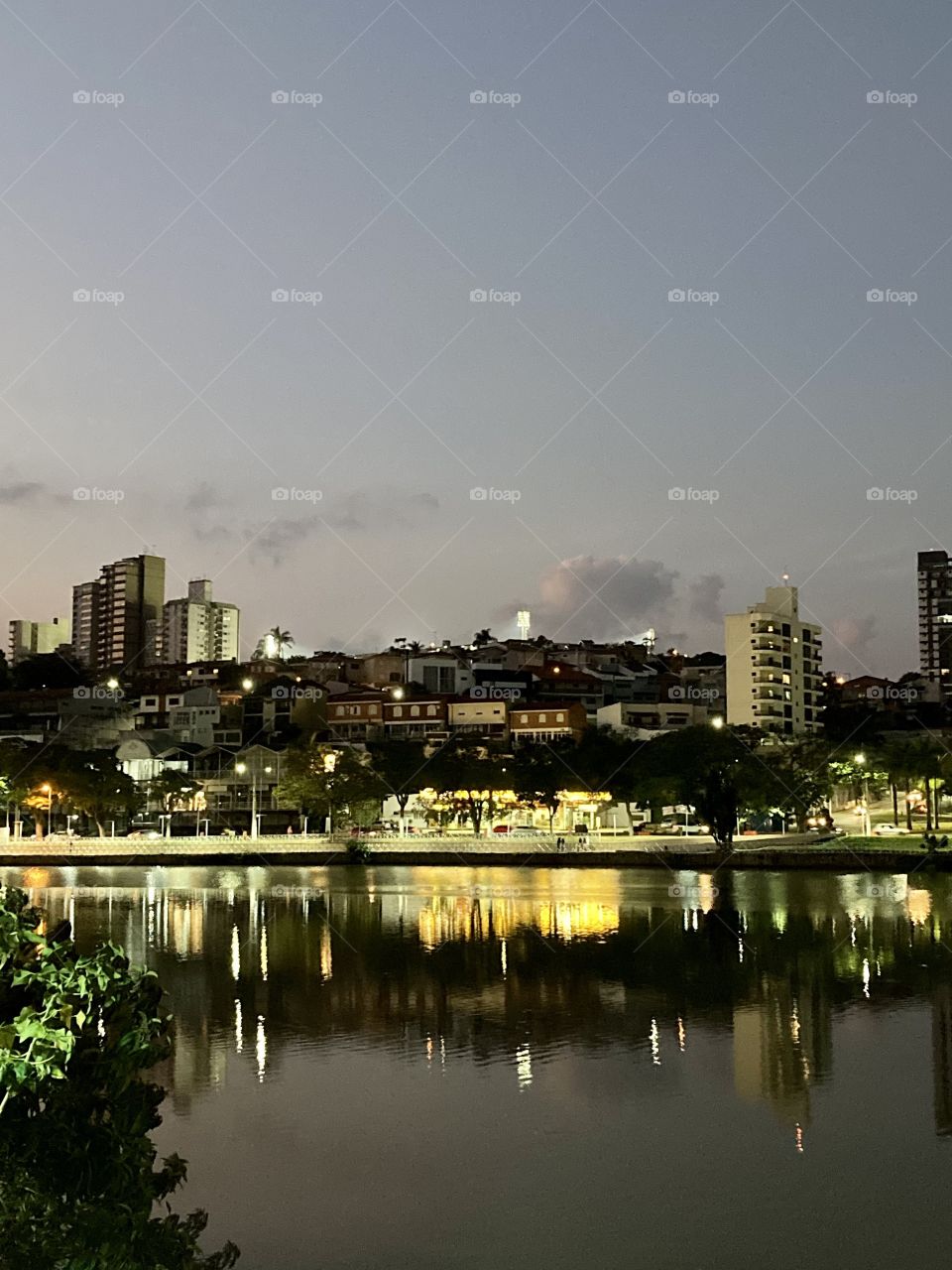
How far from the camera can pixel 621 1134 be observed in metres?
12.9

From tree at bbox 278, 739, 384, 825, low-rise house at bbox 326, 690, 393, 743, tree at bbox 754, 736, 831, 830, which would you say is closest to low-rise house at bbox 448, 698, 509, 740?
low-rise house at bbox 326, 690, 393, 743

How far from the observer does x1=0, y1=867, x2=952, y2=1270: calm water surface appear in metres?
10.5

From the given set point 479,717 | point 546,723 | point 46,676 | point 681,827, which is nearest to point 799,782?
point 681,827

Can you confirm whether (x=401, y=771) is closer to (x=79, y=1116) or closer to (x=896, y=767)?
(x=896, y=767)

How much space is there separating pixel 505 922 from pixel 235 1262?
23.9 metres

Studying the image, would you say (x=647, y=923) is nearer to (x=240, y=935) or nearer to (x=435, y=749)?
(x=240, y=935)

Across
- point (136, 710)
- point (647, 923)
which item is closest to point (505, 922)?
point (647, 923)

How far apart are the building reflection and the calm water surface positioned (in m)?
0.09

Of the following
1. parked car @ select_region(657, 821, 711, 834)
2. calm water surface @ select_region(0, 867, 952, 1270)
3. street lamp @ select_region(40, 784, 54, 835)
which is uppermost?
street lamp @ select_region(40, 784, 54, 835)

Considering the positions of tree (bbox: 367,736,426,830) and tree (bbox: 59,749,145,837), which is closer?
tree (bbox: 59,749,145,837)

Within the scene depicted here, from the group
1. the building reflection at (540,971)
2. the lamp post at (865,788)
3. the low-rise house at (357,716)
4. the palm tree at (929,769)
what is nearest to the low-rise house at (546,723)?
the low-rise house at (357,716)

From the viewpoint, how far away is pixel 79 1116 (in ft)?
41.7

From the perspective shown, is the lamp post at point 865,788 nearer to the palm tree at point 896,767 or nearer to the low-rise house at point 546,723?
the palm tree at point 896,767

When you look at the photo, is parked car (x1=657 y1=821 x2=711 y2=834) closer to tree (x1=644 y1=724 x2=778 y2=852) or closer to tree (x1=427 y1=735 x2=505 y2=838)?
tree (x1=644 y1=724 x2=778 y2=852)
